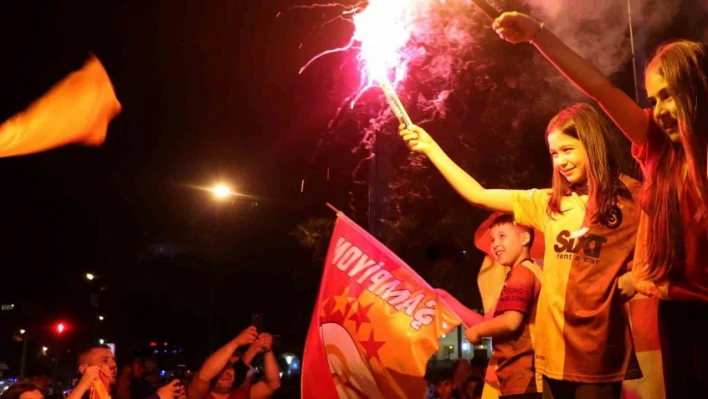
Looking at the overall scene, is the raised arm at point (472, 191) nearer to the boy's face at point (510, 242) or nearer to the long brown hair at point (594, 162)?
the long brown hair at point (594, 162)

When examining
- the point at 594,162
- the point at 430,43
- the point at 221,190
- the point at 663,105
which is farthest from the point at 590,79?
the point at 221,190

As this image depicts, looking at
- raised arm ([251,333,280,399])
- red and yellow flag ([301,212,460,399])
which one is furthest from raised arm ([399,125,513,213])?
raised arm ([251,333,280,399])

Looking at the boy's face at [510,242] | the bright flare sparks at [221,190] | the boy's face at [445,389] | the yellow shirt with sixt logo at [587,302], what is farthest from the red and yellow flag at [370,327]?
the bright flare sparks at [221,190]

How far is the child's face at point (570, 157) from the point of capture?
332cm

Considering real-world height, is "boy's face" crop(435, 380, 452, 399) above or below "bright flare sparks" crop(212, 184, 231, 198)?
below

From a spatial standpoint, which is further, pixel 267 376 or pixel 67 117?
pixel 267 376

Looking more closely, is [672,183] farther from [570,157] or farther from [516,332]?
[516,332]

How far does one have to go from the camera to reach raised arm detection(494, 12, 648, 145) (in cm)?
256

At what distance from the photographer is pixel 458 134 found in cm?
952

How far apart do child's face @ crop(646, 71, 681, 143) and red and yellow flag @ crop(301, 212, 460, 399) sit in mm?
3093

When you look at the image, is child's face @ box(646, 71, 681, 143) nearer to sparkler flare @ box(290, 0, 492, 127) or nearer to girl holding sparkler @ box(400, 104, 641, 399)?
girl holding sparkler @ box(400, 104, 641, 399)

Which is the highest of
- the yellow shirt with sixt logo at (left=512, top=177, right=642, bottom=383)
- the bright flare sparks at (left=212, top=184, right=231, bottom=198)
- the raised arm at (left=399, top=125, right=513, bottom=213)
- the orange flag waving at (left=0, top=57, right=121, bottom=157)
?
the bright flare sparks at (left=212, top=184, right=231, bottom=198)

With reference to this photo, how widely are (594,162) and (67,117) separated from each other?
333 centimetres

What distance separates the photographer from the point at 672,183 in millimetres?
2346
